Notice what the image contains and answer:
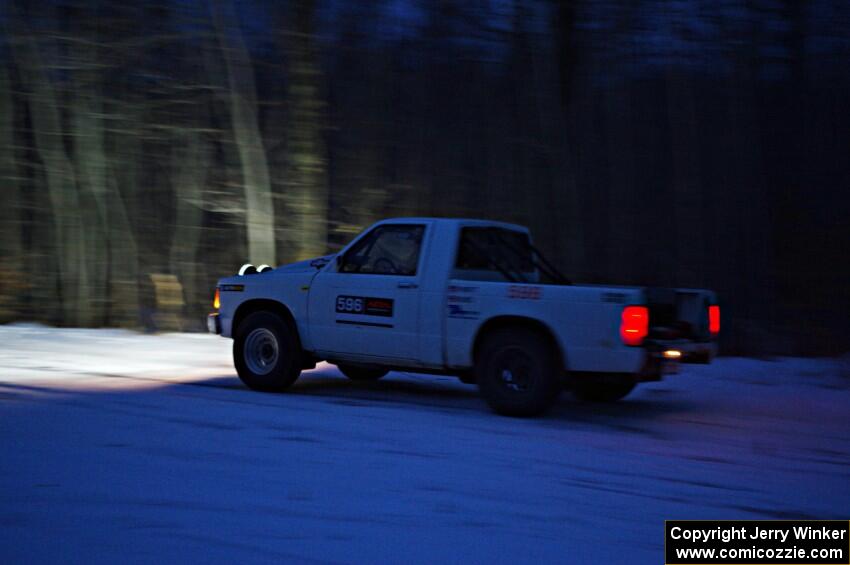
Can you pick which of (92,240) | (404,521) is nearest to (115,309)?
(92,240)

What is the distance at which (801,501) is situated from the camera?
5.35 metres

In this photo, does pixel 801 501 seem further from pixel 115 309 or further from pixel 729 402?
pixel 115 309

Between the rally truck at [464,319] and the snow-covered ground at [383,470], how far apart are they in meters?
0.43

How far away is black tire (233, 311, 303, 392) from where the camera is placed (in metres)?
9.32

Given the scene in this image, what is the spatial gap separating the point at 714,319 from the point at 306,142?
9169mm

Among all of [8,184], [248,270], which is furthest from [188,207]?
[248,270]

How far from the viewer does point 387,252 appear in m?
9.03

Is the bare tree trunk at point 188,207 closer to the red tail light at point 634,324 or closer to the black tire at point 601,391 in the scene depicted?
the black tire at point 601,391

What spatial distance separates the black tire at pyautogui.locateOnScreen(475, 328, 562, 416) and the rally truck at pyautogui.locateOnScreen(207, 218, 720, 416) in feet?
0.04

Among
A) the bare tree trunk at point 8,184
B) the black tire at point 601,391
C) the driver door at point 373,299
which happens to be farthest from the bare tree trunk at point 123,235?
the black tire at point 601,391

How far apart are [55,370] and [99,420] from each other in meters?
3.60

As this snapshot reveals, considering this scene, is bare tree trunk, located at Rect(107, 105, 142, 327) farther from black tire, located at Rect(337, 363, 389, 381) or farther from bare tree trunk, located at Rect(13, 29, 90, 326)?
black tire, located at Rect(337, 363, 389, 381)

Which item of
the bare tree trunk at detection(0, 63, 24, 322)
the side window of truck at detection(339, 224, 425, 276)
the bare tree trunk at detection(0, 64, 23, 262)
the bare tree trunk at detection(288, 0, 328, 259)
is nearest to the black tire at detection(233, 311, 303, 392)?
the side window of truck at detection(339, 224, 425, 276)

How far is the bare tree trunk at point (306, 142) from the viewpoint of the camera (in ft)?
50.8
